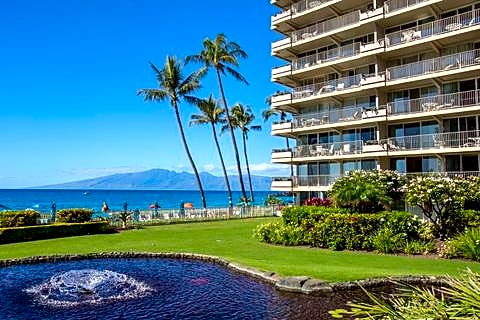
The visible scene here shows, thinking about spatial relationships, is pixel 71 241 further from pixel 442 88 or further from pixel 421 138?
pixel 442 88

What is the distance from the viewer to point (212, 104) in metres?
57.5

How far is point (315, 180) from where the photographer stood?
39.4 metres

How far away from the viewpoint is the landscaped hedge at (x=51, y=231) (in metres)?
27.1

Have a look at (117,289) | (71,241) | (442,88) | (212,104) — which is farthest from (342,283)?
(212,104)

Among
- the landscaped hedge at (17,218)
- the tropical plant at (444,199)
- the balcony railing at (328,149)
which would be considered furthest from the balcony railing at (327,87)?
the landscaped hedge at (17,218)

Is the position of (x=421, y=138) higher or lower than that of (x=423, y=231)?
higher

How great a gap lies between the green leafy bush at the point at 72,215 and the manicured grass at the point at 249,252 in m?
3.17

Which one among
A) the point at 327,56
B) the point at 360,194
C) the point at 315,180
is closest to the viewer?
the point at 360,194

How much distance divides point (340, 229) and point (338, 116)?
1764 cm

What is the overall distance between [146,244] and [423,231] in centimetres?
1431

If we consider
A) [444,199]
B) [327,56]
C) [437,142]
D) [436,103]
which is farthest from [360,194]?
[327,56]

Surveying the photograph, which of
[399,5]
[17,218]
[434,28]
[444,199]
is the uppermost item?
[399,5]

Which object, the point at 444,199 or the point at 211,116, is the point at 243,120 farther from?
the point at 444,199

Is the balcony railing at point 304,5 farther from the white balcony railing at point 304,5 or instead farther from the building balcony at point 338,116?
the building balcony at point 338,116
